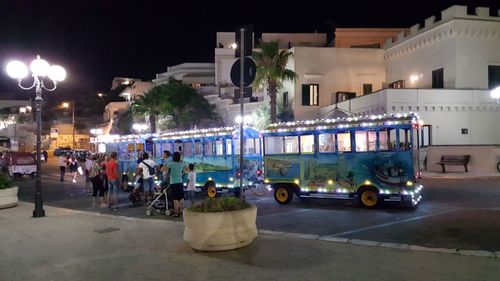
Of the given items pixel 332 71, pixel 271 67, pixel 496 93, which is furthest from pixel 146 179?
pixel 332 71

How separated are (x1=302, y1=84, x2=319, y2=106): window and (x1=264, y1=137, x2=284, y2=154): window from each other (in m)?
17.9

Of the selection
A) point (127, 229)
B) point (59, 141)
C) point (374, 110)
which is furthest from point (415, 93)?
point (59, 141)

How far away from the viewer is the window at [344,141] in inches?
573

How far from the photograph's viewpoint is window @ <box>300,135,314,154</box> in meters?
15.3

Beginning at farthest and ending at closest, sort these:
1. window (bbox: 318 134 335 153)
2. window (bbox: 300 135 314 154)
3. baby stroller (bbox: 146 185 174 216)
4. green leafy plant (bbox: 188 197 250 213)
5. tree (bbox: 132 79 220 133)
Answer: tree (bbox: 132 79 220 133)
window (bbox: 300 135 314 154)
window (bbox: 318 134 335 153)
baby stroller (bbox: 146 185 174 216)
green leafy plant (bbox: 188 197 250 213)

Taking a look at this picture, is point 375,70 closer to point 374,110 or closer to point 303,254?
point 374,110

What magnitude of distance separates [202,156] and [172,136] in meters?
2.30

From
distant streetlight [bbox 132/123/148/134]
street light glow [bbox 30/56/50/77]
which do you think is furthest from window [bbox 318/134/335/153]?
distant streetlight [bbox 132/123/148/134]

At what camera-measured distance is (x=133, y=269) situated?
723 centimetres

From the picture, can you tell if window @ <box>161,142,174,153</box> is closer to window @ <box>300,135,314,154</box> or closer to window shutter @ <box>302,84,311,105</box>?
window @ <box>300,135,314,154</box>

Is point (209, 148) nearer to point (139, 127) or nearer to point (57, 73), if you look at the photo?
point (57, 73)

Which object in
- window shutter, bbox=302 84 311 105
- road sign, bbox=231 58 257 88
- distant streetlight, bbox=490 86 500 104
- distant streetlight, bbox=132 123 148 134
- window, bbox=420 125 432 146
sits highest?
window shutter, bbox=302 84 311 105

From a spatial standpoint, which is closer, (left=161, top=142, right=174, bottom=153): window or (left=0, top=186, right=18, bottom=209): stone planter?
(left=0, top=186, right=18, bottom=209): stone planter

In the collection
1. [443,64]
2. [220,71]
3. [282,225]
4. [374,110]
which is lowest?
[282,225]
